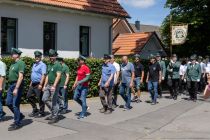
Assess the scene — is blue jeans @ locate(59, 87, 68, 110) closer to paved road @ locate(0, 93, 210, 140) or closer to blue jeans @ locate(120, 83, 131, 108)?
paved road @ locate(0, 93, 210, 140)

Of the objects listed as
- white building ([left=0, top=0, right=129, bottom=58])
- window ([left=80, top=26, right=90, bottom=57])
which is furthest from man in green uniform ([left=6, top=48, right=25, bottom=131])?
window ([left=80, top=26, right=90, bottom=57])

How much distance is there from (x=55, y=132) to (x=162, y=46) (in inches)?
1246

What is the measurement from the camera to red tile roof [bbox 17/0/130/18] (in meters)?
21.3

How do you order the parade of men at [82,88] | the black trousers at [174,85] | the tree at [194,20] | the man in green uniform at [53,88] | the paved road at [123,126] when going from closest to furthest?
the paved road at [123,126] → the man in green uniform at [53,88] → the parade of men at [82,88] → the black trousers at [174,85] → the tree at [194,20]

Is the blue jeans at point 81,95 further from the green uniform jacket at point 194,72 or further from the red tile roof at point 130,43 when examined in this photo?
the red tile roof at point 130,43

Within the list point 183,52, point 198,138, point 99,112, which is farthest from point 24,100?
point 183,52

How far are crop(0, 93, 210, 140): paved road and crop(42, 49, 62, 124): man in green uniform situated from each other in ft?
1.01

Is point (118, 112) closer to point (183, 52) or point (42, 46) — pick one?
point (42, 46)

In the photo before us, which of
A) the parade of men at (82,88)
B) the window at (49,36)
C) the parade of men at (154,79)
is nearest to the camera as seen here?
the parade of men at (82,88)

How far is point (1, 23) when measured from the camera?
19.3 meters

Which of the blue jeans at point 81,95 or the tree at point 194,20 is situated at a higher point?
the tree at point 194,20

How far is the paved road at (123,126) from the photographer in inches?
425

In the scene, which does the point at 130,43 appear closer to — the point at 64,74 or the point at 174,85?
the point at 174,85

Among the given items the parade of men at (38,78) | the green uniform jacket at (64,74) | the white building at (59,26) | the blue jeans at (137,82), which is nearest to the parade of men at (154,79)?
the blue jeans at (137,82)
